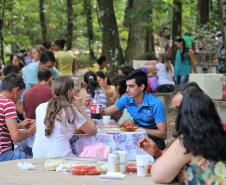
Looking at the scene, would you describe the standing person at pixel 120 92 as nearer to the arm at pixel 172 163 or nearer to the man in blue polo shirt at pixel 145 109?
the man in blue polo shirt at pixel 145 109

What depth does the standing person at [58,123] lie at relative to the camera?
276 inches

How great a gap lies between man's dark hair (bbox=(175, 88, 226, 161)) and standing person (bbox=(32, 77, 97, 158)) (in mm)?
2575

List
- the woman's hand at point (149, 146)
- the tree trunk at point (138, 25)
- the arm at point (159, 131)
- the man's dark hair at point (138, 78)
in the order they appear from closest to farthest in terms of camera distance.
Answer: the woman's hand at point (149, 146), the arm at point (159, 131), the man's dark hair at point (138, 78), the tree trunk at point (138, 25)

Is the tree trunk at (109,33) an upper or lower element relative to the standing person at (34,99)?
upper

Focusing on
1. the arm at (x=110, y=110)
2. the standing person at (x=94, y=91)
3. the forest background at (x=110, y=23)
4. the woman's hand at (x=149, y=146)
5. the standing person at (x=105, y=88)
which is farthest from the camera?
the forest background at (x=110, y=23)

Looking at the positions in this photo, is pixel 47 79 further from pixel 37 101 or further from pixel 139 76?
pixel 139 76

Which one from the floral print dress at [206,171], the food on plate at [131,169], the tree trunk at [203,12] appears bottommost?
the food on plate at [131,169]

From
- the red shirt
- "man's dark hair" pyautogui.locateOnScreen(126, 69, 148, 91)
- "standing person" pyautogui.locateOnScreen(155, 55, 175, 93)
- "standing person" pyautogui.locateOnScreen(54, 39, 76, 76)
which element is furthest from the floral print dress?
"standing person" pyautogui.locateOnScreen(155, 55, 175, 93)

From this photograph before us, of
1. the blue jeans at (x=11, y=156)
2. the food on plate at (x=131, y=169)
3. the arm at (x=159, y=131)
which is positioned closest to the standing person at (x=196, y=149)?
the food on plate at (x=131, y=169)

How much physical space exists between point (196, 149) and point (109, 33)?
13143 millimetres

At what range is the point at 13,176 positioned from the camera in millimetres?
5066

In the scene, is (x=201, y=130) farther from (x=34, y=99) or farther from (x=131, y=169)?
(x=34, y=99)

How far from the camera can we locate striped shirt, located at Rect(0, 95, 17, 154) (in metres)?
7.48

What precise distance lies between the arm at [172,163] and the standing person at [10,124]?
Result: 3.09m
